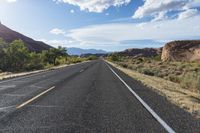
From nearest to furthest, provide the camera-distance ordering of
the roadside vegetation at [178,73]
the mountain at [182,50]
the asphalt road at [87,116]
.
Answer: the asphalt road at [87,116] → the roadside vegetation at [178,73] → the mountain at [182,50]

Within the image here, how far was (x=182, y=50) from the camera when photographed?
121000 millimetres

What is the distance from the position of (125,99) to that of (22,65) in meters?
41.8

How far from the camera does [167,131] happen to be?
684 cm

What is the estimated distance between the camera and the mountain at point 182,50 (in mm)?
111719

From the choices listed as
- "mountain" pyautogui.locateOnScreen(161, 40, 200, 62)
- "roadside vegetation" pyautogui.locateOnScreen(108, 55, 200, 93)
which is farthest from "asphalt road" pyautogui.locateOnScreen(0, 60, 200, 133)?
"mountain" pyautogui.locateOnScreen(161, 40, 200, 62)

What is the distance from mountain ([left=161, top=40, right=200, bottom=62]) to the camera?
112m

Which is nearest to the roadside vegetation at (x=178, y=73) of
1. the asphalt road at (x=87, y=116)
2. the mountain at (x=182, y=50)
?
the asphalt road at (x=87, y=116)

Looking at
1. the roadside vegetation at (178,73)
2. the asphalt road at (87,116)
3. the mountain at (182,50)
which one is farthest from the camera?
the mountain at (182,50)

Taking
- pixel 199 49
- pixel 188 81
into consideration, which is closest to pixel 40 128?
pixel 188 81

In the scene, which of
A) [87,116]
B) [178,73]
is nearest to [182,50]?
[178,73]

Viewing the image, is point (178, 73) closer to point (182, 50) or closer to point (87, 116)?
point (87, 116)

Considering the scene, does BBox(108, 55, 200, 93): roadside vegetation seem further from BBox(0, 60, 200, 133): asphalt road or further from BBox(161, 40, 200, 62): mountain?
→ BBox(161, 40, 200, 62): mountain

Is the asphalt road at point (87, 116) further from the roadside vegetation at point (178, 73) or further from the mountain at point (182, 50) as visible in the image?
the mountain at point (182, 50)

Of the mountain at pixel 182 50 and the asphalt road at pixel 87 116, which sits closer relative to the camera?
the asphalt road at pixel 87 116
